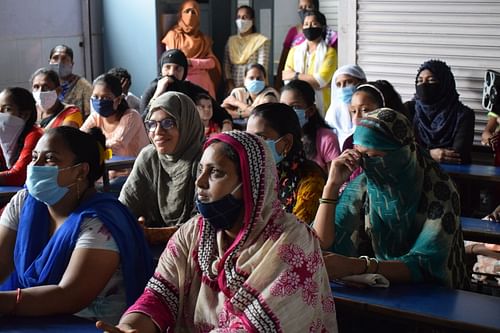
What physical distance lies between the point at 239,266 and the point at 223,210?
17 cm

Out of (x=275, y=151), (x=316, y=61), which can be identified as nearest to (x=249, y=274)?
(x=275, y=151)

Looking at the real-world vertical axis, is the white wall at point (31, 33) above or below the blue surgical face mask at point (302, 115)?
above

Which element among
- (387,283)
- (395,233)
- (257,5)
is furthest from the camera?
(257,5)

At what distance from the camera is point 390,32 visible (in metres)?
6.91

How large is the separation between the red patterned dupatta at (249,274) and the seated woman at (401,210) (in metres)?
0.51

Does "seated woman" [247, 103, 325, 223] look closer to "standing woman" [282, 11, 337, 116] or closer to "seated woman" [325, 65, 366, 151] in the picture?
"seated woman" [325, 65, 366, 151]

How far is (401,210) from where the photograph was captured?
300 cm

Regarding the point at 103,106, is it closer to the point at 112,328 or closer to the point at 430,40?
the point at 430,40

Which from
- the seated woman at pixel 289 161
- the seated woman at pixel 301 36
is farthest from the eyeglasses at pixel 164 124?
the seated woman at pixel 301 36

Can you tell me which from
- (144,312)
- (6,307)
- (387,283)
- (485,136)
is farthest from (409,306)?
(485,136)

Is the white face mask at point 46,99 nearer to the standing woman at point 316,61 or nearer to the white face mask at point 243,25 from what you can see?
the standing woman at point 316,61

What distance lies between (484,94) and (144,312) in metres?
4.31

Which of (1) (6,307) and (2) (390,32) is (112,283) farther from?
(2) (390,32)

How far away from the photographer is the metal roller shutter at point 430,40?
21.2 feet
